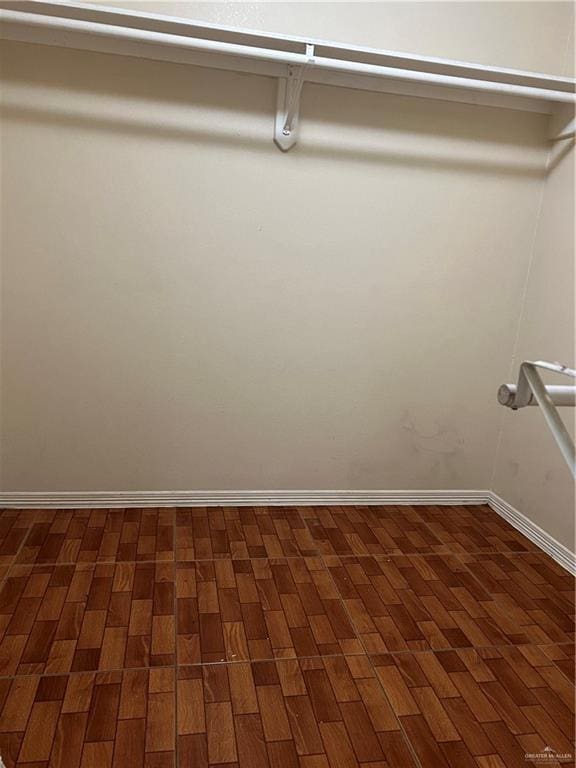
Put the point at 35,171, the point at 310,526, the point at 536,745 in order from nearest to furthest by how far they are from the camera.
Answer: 1. the point at 536,745
2. the point at 35,171
3. the point at 310,526

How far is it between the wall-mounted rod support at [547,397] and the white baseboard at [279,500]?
5.86ft

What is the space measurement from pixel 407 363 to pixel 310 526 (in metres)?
0.98

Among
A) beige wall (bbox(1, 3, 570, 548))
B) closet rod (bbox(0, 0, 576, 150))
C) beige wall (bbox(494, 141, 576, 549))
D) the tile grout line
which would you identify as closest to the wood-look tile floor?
the tile grout line

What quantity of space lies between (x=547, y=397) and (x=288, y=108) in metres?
1.93

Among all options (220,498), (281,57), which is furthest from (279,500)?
(281,57)

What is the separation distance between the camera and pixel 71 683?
1845 millimetres

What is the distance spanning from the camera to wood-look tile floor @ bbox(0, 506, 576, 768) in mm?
1702

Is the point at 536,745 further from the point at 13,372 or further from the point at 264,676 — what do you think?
the point at 13,372

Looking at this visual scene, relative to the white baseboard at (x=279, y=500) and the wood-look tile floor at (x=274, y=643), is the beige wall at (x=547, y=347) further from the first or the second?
the wood-look tile floor at (x=274, y=643)

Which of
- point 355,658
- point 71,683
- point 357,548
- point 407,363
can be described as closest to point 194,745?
point 71,683

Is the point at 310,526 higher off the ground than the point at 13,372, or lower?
lower

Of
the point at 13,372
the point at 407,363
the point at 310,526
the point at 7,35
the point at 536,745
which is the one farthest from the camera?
the point at 407,363

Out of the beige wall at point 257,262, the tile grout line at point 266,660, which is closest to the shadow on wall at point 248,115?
the beige wall at point 257,262

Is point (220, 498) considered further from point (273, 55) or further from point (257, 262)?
point (273, 55)
